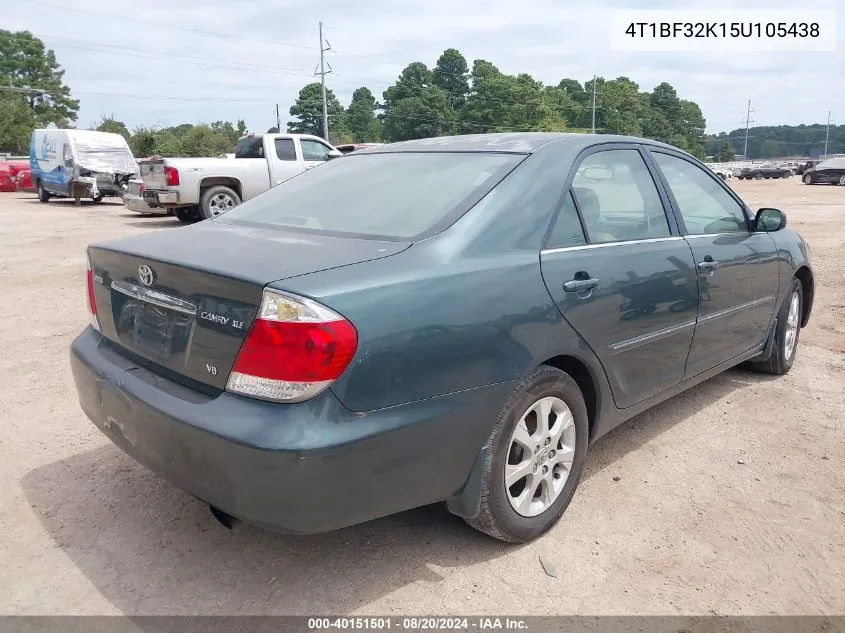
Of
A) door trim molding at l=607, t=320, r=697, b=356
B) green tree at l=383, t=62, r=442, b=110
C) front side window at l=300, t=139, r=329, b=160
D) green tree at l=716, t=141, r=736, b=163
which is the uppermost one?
green tree at l=383, t=62, r=442, b=110

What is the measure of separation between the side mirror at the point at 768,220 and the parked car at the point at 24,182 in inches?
1090

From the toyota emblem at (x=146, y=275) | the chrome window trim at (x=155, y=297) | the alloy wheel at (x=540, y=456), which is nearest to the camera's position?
the chrome window trim at (x=155, y=297)

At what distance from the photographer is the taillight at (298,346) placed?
80.0 inches

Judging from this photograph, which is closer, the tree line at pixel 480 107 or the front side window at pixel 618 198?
the front side window at pixel 618 198

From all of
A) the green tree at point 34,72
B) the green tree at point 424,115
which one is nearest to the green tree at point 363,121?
the green tree at point 424,115

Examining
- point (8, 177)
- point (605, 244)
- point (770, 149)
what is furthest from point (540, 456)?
point (770, 149)

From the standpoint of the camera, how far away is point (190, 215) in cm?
1491

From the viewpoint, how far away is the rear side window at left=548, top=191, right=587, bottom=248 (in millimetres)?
2785

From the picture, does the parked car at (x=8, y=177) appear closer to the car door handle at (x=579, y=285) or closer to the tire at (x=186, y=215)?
the tire at (x=186, y=215)

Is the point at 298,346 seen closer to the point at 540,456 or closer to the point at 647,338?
the point at 540,456

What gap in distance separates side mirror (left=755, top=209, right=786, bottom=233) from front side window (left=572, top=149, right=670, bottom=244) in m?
1.00

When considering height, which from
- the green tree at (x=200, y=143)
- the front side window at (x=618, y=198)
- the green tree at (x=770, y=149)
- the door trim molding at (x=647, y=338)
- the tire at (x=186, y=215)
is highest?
the green tree at (x=770, y=149)

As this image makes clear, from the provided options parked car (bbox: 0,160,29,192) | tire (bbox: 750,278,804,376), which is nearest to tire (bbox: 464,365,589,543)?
tire (bbox: 750,278,804,376)

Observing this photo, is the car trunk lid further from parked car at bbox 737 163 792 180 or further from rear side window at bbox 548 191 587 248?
parked car at bbox 737 163 792 180
